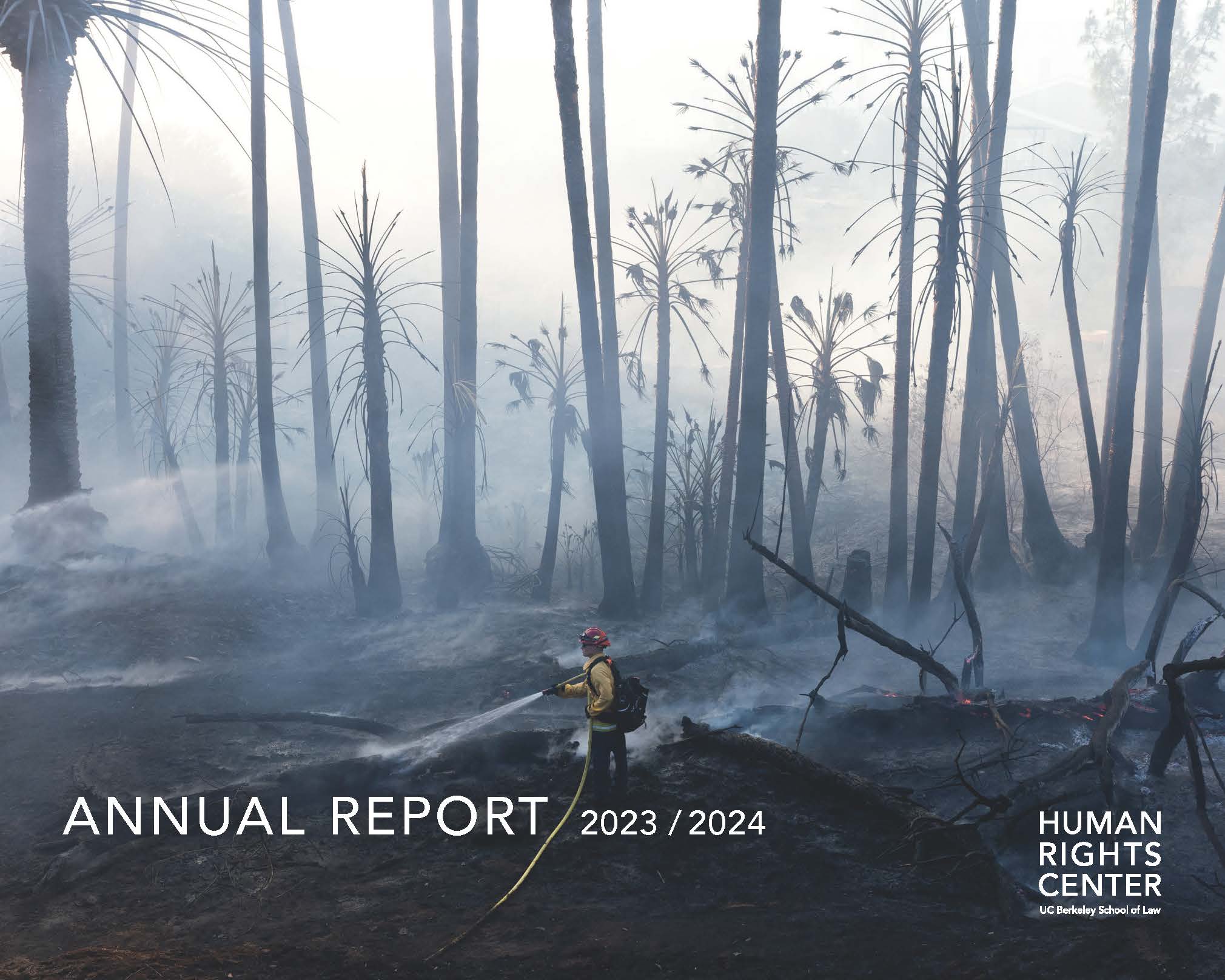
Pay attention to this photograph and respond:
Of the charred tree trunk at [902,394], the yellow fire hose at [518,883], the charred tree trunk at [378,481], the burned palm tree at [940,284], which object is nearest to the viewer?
the yellow fire hose at [518,883]

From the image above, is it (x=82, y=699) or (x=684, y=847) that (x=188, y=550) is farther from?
(x=684, y=847)

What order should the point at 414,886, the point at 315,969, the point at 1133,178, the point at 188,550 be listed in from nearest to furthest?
the point at 315,969 < the point at 414,886 < the point at 1133,178 < the point at 188,550

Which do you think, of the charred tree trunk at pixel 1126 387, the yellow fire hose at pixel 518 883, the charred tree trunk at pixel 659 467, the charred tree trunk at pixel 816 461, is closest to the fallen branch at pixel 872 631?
the yellow fire hose at pixel 518 883

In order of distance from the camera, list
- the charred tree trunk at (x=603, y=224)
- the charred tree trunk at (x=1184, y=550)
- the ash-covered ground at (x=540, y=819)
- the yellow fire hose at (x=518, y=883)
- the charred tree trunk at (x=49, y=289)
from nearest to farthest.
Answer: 1. the ash-covered ground at (x=540, y=819)
2. the yellow fire hose at (x=518, y=883)
3. the charred tree trunk at (x=1184, y=550)
4. the charred tree trunk at (x=49, y=289)
5. the charred tree trunk at (x=603, y=224)

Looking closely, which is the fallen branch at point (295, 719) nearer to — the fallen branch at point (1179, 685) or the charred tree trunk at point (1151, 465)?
the fallen branch at point (1179, 685)

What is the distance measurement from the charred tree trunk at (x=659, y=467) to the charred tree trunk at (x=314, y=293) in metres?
7.95

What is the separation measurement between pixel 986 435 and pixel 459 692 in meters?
12.5

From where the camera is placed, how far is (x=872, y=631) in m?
9.38

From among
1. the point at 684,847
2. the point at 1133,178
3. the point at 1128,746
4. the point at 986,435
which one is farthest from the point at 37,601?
the point at 1133,178

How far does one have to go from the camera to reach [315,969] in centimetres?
609

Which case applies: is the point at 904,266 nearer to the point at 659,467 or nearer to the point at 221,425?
the point at 659,467

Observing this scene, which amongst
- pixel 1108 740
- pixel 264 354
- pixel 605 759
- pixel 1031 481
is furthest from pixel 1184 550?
pixel 264 354

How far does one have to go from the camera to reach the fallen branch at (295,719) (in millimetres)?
11258

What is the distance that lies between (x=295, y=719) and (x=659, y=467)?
34.4ft
